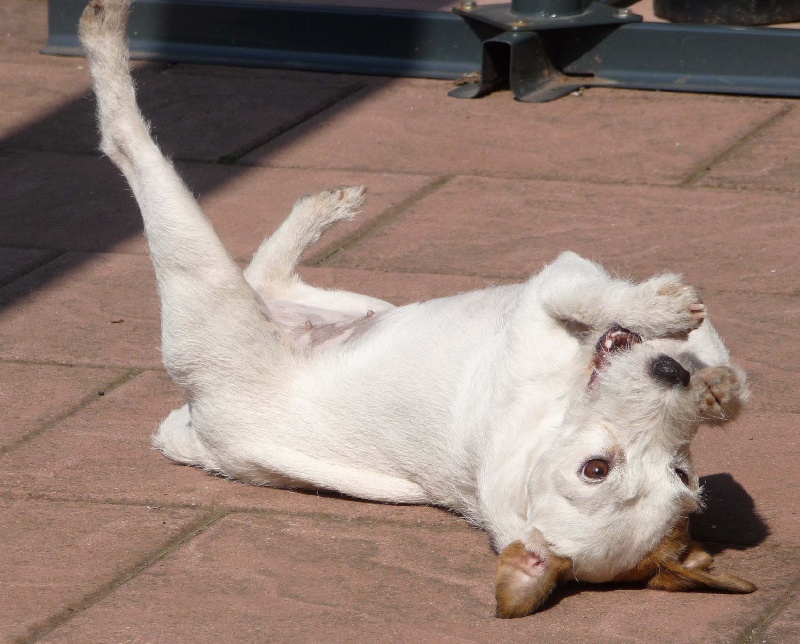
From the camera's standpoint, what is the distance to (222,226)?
6.55 meters

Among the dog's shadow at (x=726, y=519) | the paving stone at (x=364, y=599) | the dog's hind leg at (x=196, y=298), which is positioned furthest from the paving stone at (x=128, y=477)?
the dog's shadow at (x=726, y=519)

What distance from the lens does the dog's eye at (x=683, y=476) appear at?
3.64 meters

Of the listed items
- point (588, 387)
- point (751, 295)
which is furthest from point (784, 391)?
point (588, 387)

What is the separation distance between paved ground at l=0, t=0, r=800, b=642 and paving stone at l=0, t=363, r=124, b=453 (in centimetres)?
1

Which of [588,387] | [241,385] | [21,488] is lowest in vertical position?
[21,488]

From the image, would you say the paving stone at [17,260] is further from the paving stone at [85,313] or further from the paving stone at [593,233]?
the paving stone at [593,233]

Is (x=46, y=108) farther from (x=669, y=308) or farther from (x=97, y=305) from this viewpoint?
(x=669, y=308)

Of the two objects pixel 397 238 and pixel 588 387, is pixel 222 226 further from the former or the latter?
pixel 588 387

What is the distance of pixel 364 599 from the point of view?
3779 mm

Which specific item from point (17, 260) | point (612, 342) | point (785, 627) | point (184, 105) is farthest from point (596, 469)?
point (184, 105)

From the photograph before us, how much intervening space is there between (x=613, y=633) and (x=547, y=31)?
5072 millimetres

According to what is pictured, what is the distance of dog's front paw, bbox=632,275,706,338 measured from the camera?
369 centimetres

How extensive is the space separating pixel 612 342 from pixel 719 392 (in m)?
0.32

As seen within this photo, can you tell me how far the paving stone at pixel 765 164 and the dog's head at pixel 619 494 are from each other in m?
3.19
